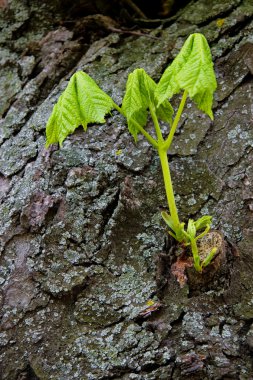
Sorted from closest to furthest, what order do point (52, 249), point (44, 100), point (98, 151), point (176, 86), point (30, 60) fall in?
point (176, 86)
point (52, 249)
point (98, 151)
point (44, 100)
point (30, 60)

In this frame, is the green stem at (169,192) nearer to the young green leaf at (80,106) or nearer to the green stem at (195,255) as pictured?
the green stem at (195,255)

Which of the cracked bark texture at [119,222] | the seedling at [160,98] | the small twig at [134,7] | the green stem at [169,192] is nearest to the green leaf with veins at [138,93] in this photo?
the seedling at [160,98]

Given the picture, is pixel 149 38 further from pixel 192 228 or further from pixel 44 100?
pixel 192 228

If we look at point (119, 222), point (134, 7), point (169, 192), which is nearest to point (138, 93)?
point (169, 192)

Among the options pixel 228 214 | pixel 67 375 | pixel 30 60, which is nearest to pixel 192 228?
pixel 228 214

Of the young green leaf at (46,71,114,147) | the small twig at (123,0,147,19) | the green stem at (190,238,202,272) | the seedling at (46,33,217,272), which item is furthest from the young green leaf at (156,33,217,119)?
the small twig at (123,0,147,19)

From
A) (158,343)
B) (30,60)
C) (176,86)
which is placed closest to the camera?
(176,86)
